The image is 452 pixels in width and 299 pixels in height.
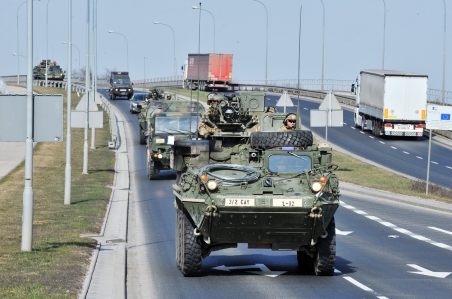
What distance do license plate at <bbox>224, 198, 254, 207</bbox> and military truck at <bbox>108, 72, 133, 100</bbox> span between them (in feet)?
242

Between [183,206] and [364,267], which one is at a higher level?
[183,206]

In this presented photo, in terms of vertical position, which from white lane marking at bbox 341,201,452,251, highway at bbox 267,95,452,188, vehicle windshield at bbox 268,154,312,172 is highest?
vehicle windshield at bbox 268,154,312,172

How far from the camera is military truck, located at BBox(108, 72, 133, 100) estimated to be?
87.4m

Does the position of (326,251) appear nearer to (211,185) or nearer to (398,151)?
(211,185)

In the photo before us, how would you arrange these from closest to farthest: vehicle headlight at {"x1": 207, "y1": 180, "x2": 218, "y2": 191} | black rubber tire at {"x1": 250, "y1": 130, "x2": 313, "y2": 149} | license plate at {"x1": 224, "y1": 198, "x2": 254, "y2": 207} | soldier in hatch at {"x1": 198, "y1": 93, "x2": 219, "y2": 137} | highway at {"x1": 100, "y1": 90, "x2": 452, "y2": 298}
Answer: highway at {"x1": 100, "y1": 90, "x2": 452, "y2": 298}
license plate at {"x1": 224, "y1": 198, "x2": 254, "y2": 207}
vehicle headlight at {"x1": 207, "y1": 180, "x2": 218, "y2": 191}
black rubber tire at {"x1": 250, "y1": 130, "x2": 313, "y2": 149}
soldier in hatch at {"x1": 198, "y1": 93, "x2": 219, "y2": 137}

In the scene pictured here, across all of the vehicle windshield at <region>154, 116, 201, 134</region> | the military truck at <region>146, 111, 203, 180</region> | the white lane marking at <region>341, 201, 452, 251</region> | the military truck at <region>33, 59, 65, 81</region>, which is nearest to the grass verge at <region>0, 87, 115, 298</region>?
the military truck at <region>146, 111, 203, 180</region>

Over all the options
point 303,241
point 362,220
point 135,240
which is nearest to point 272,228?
point 303,241

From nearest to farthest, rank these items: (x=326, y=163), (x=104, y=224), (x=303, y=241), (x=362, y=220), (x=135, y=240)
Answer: (x=303, y=241), (x=326, y=163), (x=135, y=240), (x=104, y=224), (x=362, y=220)

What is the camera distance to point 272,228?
14.6 metres

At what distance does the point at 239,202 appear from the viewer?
561 inches

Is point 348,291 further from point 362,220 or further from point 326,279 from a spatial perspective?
point 362,220

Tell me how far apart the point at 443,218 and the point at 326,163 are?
11072 millimetres

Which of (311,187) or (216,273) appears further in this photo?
(216,273)

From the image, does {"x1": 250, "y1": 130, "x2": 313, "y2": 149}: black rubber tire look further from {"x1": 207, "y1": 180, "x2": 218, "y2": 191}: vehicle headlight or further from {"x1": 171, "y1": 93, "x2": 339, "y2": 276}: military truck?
{"x1": 207, "y1": 180, "x2": 218, "y2": 191}: vehicle headlight
